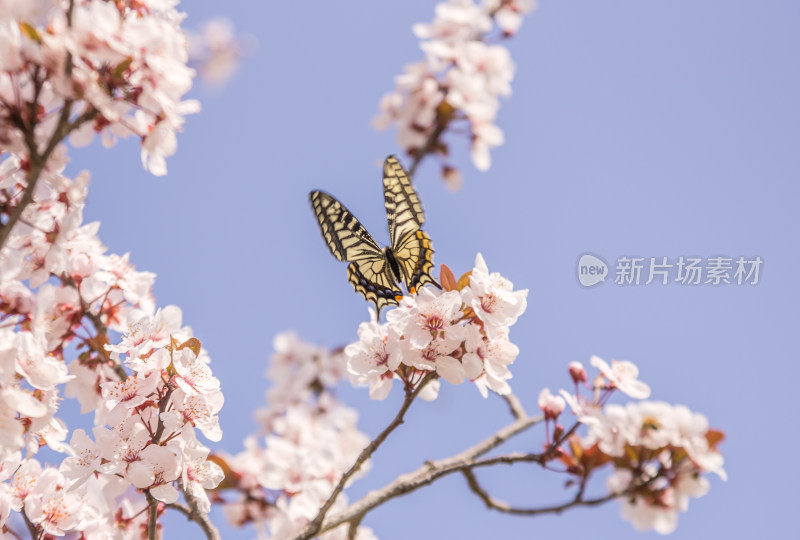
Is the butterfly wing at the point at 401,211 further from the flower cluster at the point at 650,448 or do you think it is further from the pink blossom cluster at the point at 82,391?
the pink blossom cluster at the point at 82,391

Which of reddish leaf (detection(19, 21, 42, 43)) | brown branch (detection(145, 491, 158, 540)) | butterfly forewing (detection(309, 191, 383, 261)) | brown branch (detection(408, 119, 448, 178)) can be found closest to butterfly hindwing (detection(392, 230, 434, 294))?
butterfly forewing (detection(309, 191, 383, 261))

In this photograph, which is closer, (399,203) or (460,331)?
(460,331)

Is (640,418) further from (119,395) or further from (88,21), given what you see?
(88,21)

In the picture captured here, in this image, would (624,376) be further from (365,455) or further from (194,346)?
(194,346)

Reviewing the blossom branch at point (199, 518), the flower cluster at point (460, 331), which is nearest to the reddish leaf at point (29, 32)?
the flower cluster at point (460, 331)

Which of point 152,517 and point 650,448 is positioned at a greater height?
point 650,448

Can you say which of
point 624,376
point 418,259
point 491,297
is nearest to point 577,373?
point 624,376

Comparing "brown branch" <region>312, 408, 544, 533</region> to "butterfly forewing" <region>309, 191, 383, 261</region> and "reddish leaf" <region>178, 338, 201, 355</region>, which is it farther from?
"butterfly forewing" <region>309, 191, 383, 261</region>
